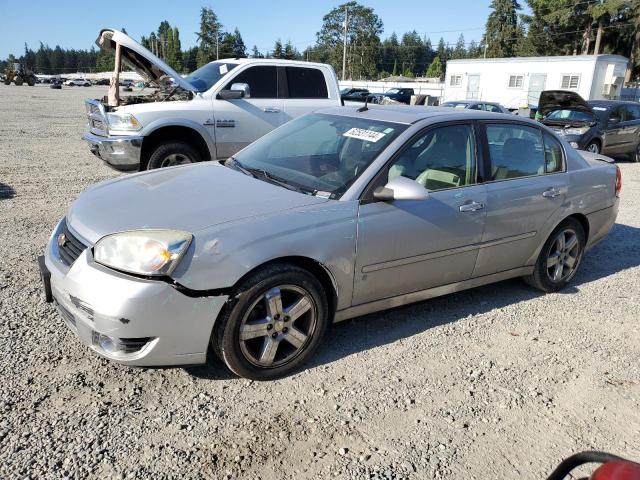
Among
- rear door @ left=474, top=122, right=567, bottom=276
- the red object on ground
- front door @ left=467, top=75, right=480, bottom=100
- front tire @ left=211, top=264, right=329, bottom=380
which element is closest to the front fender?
front tire @ left=211, top=264, right=329, bottom=380

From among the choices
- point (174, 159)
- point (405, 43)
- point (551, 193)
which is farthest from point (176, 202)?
point (405, 43)

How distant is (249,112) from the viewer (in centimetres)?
786

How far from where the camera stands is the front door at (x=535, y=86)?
3666cm

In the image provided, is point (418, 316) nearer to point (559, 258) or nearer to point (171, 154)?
point (559, 258)

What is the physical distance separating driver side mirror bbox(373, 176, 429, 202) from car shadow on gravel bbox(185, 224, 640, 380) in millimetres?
1042

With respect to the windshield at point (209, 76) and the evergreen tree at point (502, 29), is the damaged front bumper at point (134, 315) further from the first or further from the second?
the evergreen tree at point (502, 29)

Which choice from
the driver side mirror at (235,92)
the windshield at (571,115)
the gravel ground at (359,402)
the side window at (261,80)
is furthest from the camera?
the windshield at (571,115)

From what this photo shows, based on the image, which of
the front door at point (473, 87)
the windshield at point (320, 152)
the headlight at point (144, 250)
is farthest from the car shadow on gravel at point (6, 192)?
the front door at point (473, 87)

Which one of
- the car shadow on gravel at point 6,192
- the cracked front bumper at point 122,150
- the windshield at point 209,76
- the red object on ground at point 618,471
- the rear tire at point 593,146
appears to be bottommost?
the rear tire at point 593,146

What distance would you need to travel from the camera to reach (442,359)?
Answer: 3.59 meters

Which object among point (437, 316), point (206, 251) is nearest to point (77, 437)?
point (206, 251)

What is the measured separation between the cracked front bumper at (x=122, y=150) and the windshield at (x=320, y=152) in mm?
3268

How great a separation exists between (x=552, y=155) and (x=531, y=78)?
1434 inches

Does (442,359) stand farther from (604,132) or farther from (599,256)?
(604,132)
